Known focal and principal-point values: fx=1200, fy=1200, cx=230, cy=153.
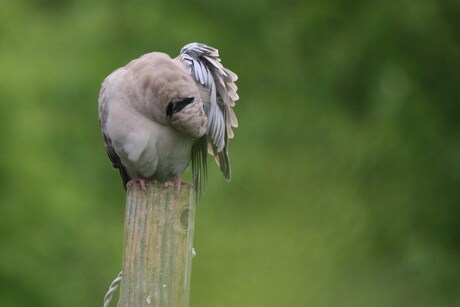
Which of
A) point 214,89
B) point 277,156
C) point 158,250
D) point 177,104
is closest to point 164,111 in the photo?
point 177,104

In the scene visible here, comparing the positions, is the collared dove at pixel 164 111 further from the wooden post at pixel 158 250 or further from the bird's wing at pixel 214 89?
the wooden post at pixel 158 250

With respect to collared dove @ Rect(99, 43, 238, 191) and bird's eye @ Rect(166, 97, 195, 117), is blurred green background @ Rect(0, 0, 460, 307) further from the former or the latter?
bird's eye @ Rect(166, 97, 195, 117)

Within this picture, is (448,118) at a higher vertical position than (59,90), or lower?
lower

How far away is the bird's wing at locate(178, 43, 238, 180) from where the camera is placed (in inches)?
230

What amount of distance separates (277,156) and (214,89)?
4.12 metres

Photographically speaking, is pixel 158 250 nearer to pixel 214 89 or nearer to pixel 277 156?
pixel 214 89

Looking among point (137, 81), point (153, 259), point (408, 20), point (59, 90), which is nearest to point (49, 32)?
point (59, 90)

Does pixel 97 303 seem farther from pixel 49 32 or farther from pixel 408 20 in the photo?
pixel 408 20

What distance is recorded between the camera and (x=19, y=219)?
31.2 ft

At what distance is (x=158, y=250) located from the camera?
4.16 m

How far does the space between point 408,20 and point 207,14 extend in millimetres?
2022

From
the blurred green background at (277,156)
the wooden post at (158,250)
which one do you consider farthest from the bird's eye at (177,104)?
the blurred green background at (277,156)

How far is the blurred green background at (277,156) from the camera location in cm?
852

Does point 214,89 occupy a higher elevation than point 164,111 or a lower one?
higher
